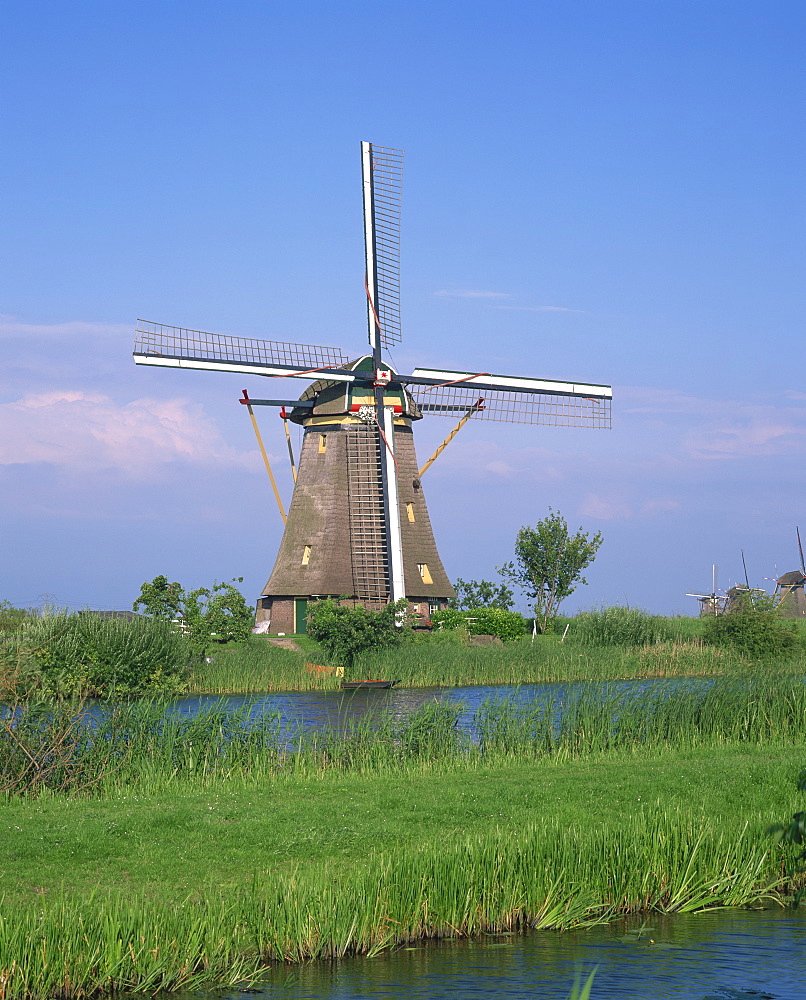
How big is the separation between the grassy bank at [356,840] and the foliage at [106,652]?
1125cm

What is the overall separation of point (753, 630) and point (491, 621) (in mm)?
9426

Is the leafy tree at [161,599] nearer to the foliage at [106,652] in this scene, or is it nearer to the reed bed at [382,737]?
the foliage at [106,652]

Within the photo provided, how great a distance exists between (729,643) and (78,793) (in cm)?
2686

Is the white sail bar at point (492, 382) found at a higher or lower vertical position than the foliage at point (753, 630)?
higher

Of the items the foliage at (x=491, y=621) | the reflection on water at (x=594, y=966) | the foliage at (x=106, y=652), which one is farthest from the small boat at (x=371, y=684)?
the reflection on water at (x=594, y=966)

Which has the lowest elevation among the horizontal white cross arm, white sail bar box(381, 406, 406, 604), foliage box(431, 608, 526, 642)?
foliage box(431, 608, 526, 642)

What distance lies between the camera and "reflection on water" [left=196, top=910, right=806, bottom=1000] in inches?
318

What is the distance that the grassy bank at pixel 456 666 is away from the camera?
2942 centimetres

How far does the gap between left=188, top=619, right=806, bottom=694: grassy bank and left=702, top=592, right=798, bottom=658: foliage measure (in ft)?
8.30

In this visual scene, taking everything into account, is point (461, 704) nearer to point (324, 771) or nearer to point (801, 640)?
point (324, 771)

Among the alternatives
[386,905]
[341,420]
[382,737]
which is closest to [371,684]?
[341,420]

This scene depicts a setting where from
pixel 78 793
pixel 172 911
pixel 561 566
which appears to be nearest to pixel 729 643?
pixel 561 566

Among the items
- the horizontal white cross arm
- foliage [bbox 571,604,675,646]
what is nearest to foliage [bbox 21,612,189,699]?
the horizontal white cross arm

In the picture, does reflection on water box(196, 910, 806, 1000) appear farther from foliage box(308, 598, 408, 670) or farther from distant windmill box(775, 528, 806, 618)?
distant windmill box(775, 528, 806, 618)
